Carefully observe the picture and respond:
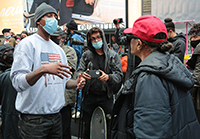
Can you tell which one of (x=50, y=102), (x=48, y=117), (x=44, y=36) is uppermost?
(x=44, y=36)

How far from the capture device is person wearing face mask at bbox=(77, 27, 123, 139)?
3322 mm

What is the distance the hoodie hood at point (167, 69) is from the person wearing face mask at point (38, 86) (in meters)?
0.84

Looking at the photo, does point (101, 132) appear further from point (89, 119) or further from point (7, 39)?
point (7, 39)

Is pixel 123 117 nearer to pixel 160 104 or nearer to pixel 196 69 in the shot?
pixel 160 104

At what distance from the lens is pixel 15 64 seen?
6.42ft

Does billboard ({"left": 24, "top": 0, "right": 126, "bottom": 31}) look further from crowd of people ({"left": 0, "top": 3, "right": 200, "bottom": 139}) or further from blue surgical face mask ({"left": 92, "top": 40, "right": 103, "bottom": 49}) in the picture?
crowd of people ({"left": 0, "top": 3, "right": 200, "bottom": 139})

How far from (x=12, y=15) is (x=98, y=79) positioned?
1823 centimetres

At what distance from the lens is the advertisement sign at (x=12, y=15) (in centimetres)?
1806

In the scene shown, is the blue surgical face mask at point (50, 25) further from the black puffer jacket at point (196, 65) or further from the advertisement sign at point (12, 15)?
the advertisement sign at point (12, 15)

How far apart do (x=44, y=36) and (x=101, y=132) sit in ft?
6.15

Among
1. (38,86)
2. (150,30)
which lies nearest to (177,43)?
(150,30)

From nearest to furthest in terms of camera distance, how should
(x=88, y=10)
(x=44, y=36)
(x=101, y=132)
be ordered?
1. (x=44, y=36)
2. (x=101, y=132)
3. (x=88, y=10)

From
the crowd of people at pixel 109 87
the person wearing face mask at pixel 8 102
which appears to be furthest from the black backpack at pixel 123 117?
the person wearing face mask at pixel 8 102

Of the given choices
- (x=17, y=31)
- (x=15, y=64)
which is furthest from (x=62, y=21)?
(x=15, y=64)
